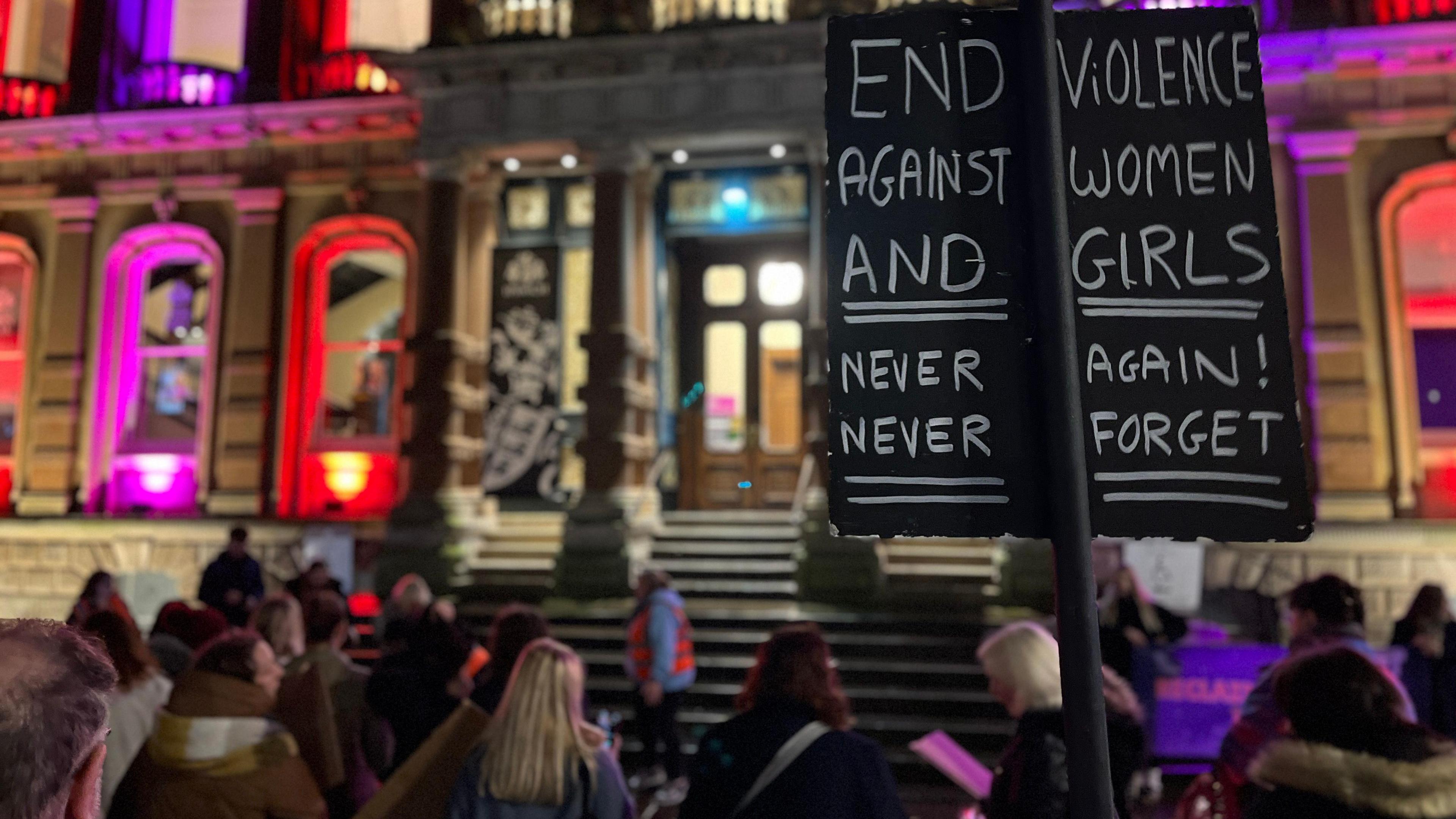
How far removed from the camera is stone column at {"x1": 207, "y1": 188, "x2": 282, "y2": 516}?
13047mm

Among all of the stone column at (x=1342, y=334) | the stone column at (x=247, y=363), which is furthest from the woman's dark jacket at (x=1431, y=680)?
the stone column at (x=247, y=363)

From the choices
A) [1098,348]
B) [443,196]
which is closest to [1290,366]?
[1098,348]

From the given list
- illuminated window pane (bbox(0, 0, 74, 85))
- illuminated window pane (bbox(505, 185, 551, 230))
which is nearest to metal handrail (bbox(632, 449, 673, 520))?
illuminated window pane (bbox(505, 185, 551, 230))

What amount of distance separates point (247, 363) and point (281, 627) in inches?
377

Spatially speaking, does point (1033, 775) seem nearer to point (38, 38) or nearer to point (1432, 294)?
point (1432, 294)

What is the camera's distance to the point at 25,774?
1.41m

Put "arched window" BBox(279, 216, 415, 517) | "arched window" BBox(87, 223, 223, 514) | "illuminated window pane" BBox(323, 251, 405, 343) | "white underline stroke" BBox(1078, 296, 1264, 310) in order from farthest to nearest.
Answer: "illuminated window pane" BBox(323, 251, 405, 343) → "arched window" BBox(87, 223, 223, 514) → "arched window" BBox(279, 216, 415, 517) → "white underline stroke" BBox(1078, 296, 1264, 310)

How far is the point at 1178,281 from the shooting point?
220 centimetres

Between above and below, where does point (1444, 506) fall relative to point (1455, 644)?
above

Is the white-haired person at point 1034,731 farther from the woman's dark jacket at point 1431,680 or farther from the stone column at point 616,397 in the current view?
the stone column at point 616,397

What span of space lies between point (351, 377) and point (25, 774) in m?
13.4

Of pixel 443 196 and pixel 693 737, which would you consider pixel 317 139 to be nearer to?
pixel 443 196

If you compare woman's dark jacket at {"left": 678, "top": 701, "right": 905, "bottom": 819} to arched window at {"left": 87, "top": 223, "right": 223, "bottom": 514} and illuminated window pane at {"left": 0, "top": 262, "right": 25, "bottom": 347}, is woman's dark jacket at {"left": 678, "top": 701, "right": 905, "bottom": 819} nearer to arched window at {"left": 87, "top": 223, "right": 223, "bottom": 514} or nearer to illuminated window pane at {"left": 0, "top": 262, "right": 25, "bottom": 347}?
arched window at {"left": 87, "top": 223, "right": 223, "bottom": 514}

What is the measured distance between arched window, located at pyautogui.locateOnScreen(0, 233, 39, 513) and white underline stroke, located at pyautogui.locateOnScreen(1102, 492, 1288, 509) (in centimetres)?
1639
